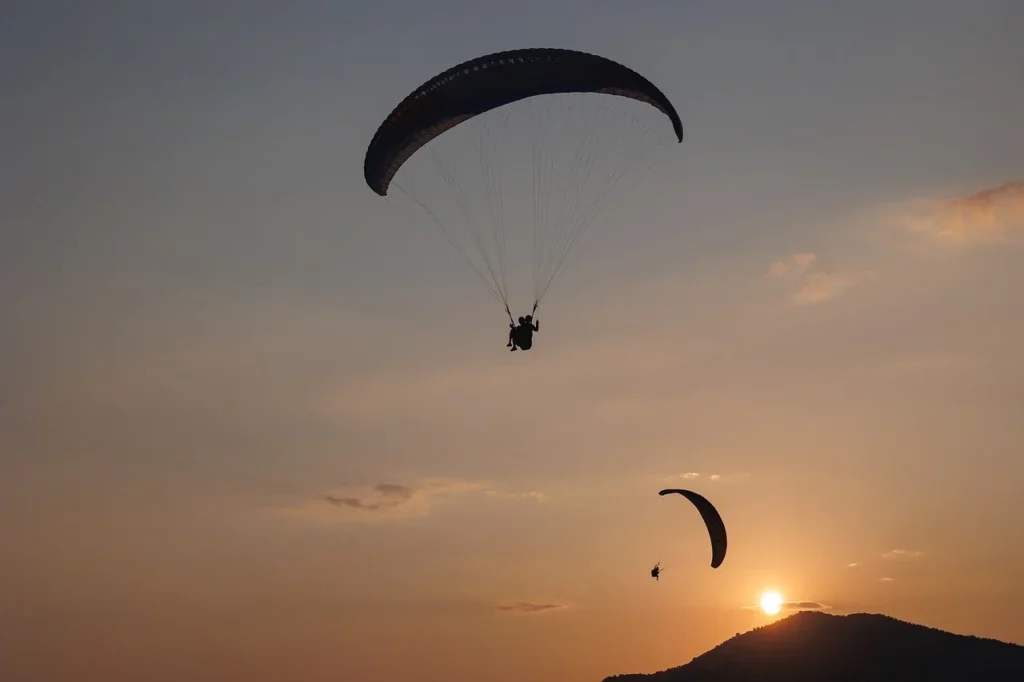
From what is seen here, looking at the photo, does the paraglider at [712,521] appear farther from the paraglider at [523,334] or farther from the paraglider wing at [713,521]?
the paraglider at [523,334]

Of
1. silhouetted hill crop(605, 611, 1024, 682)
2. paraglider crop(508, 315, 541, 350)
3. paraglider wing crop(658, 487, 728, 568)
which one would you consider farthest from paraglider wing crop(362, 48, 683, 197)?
silhouetted hill crop(605, 611, 1024, 682)

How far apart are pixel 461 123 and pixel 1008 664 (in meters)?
157

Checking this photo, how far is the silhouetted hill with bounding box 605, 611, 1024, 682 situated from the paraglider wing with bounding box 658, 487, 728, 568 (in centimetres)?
10032

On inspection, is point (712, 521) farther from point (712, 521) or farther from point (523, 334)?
point (523, 334)

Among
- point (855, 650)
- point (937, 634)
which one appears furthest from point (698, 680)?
point (937, 634)

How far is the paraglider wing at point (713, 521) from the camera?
66.8m

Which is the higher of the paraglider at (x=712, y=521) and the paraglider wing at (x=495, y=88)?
the paraglider wing at (x=495, y=88)

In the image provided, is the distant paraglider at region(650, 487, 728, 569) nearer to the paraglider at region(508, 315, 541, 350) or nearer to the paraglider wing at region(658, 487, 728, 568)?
A: the paraglider wing at region(658, 487, 728, 568)

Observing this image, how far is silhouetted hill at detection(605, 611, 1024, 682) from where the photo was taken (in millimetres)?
164875

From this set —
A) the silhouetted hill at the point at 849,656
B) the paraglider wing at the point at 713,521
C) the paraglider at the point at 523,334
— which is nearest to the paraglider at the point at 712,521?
the paraglider wing at the point at 713,521

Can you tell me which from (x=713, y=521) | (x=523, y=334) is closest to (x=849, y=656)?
(x=713, y=521)

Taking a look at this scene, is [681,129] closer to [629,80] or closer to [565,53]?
[629,80]

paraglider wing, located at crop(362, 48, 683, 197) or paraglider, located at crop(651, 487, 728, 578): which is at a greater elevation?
paraglider wing, located at crop(362, 48, 683, 197)

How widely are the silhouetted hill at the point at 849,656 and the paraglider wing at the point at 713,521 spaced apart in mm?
100317
